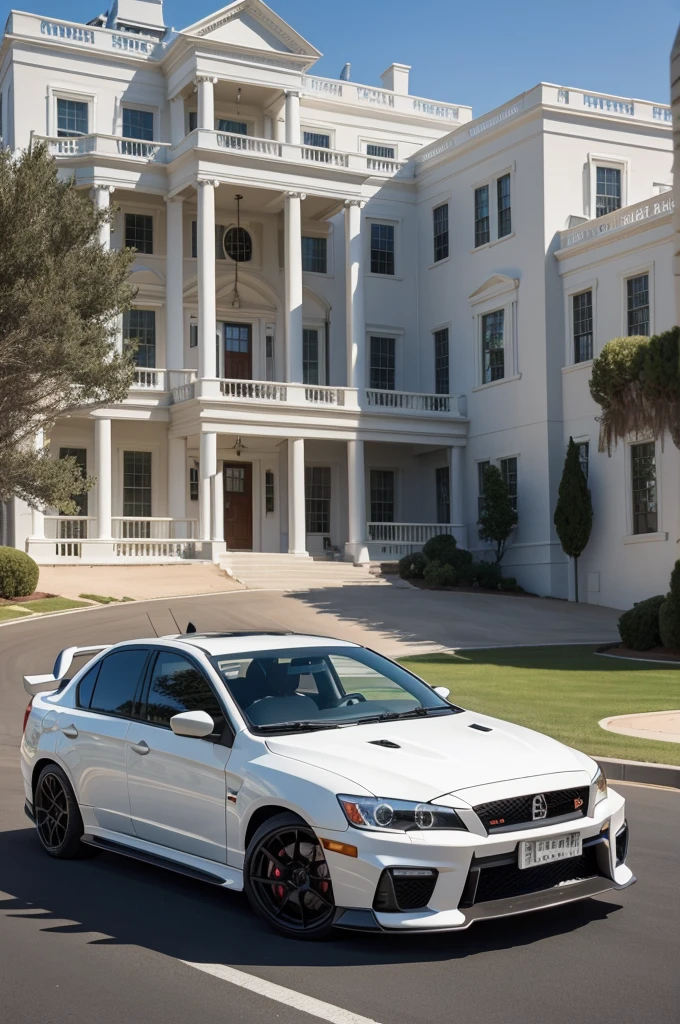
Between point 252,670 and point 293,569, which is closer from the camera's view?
point 252,670

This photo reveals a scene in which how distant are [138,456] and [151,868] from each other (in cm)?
3260

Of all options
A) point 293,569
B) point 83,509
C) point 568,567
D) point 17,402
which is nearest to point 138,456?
point 83,509

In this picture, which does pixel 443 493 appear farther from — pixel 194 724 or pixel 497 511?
pixel 194 724

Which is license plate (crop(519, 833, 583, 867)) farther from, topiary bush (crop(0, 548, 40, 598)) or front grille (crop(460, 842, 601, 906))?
topiary bush (crop(0, 548, 40, 598))

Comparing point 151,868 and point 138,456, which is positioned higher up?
point 138,456

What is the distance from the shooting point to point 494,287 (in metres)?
39.0

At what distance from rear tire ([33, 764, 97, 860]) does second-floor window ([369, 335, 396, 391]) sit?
34.8 metres

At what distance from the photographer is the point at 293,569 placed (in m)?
35.8

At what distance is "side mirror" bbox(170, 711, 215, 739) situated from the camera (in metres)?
7.01

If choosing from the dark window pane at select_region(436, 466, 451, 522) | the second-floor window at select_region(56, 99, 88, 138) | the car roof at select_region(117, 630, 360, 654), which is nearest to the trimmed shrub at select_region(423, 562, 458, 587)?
the dark window pane at select_region(436, 466, 451, 522)

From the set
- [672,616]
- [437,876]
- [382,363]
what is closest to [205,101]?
[382,363]

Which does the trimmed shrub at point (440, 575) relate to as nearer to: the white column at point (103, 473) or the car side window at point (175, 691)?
the white column at point (103, 473)

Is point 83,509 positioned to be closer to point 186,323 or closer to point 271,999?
point 186,323

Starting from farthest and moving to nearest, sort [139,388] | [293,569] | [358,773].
→ [139,388] → [293,569] → [358,773]
